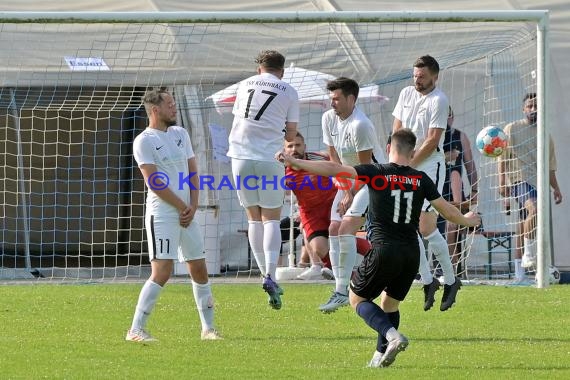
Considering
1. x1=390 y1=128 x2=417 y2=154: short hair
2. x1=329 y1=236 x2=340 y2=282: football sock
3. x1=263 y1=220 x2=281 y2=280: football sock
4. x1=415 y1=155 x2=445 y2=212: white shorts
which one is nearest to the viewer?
x1=390 y1=128 x2=417 y2=154: short hair

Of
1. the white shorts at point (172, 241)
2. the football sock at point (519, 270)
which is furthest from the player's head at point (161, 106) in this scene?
the football sock at point (519, 270)

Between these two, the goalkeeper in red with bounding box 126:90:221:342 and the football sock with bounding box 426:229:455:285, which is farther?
the football sock with bounding box 426:229:455:285

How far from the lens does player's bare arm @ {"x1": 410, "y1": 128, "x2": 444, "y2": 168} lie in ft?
35.8

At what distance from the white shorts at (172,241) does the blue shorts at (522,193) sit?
21.4ft

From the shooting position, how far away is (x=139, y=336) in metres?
9.19

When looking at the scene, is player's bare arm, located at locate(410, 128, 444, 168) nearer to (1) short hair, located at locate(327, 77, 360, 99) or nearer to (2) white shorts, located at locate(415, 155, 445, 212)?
(2) white shorts, located at locate(415, 155, 445, 212)

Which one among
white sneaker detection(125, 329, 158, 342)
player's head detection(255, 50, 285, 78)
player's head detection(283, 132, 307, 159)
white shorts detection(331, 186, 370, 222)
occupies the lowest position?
white sneaker detection(125, 329, 158, 342)

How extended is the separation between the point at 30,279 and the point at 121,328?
6.46 meters

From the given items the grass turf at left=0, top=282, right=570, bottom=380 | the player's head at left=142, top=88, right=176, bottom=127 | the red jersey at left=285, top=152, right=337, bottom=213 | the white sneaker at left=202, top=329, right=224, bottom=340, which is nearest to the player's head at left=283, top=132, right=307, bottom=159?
the red jersey at left=285, top=152, right=337, bottom=213

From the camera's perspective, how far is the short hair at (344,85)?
35.8 feet

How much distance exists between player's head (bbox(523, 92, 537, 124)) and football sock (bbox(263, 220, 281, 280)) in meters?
4.57

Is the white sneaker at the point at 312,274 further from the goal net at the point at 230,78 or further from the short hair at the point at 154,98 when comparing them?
the short hair at the point at 154,98

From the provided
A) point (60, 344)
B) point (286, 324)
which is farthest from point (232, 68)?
point (60, 344)

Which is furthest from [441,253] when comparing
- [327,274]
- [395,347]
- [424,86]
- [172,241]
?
[327,274]
